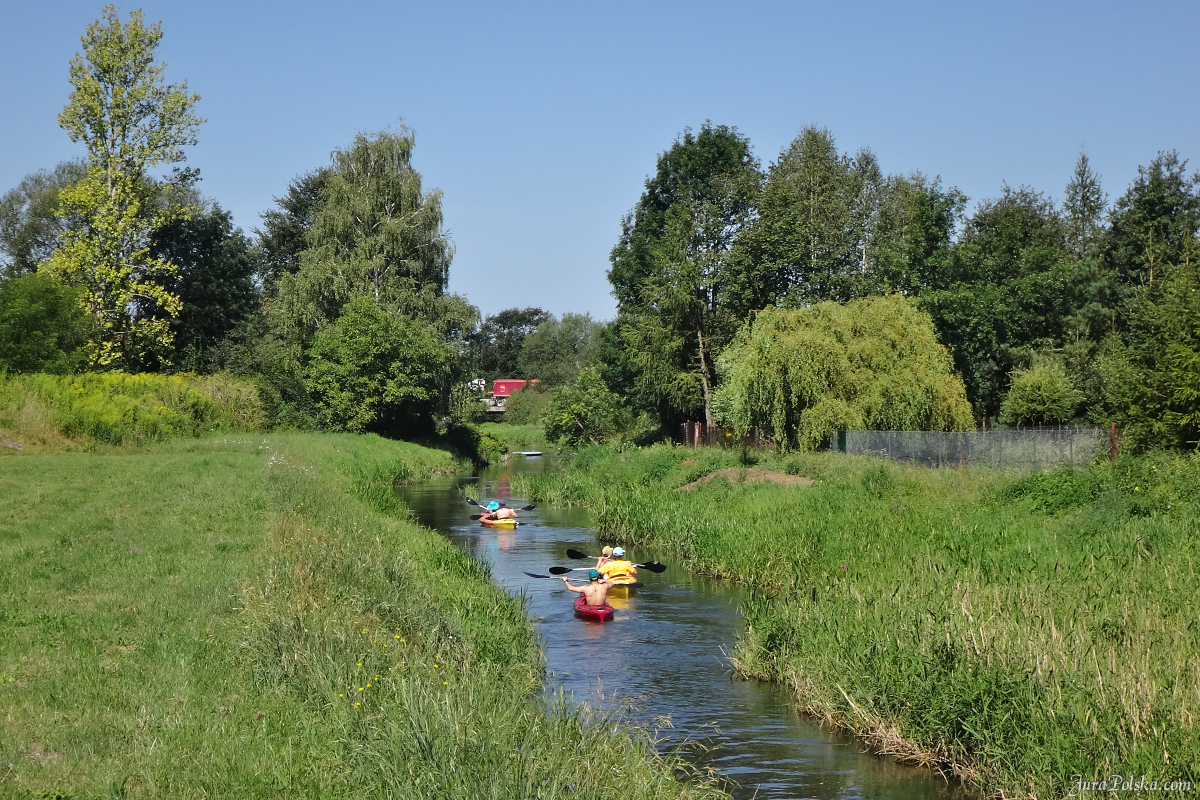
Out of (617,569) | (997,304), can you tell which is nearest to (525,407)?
(997,304)

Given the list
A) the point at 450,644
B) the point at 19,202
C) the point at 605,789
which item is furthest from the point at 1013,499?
the point at 19,202

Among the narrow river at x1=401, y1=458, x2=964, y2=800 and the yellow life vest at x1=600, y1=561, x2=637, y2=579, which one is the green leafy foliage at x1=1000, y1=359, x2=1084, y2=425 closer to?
the narrow river at x1=401, y1=458, x2=964, y2=800

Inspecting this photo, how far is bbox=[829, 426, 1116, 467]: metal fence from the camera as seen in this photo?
2928 cm

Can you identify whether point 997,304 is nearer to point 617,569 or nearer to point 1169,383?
point 1169,383

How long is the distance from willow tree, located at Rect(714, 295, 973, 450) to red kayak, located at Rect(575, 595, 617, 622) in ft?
53.1

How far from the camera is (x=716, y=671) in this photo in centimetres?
1420

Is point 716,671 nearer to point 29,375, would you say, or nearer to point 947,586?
point 947,586

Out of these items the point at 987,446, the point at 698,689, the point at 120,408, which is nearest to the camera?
the point at 698,689

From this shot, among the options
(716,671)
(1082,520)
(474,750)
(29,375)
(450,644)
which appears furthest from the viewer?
(29,375)

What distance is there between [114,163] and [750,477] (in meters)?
31.8

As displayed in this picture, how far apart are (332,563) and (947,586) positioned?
8706 mm

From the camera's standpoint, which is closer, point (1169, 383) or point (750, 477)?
point (1169, 383)

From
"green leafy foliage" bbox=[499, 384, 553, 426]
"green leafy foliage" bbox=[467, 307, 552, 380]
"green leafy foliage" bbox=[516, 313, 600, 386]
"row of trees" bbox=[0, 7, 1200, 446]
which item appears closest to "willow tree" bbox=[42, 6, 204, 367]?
"row of trees" bbox=[0, 7, 1200, 446]

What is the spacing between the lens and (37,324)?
117 feet
